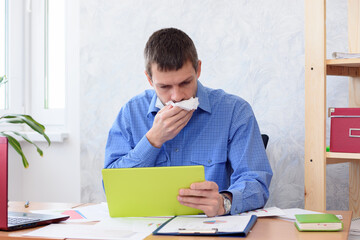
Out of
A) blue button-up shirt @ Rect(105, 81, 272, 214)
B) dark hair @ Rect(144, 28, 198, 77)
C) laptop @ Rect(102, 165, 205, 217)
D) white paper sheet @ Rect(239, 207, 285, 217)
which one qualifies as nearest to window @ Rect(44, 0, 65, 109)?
blue button-up shirt @ Rect(105, 81, 272, 214)

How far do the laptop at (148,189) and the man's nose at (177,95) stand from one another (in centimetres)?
40

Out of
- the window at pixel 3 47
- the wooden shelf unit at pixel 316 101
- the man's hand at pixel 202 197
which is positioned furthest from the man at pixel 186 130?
the window at pixel 3 47

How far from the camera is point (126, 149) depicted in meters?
1.75

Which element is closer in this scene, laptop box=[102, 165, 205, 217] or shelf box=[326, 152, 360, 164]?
laptop box=[102, 165, 205, 217]

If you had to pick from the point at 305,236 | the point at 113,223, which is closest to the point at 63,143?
the point at 113,223

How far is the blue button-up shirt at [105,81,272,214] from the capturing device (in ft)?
5.36

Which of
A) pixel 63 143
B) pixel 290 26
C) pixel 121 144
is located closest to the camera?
pixel 121 144

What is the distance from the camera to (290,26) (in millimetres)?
2230

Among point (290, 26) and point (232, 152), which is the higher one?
point (290, 26)

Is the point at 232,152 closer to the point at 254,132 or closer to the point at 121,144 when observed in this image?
the point at 254,132

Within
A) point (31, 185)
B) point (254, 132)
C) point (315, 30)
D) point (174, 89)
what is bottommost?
point (31, 185)

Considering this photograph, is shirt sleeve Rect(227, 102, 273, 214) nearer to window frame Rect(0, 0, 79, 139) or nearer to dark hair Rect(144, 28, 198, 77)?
dark hair Rect(144, 28, 198, 77)

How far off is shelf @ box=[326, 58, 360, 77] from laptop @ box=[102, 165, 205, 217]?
858mm

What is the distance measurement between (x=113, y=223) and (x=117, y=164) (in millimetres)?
389
